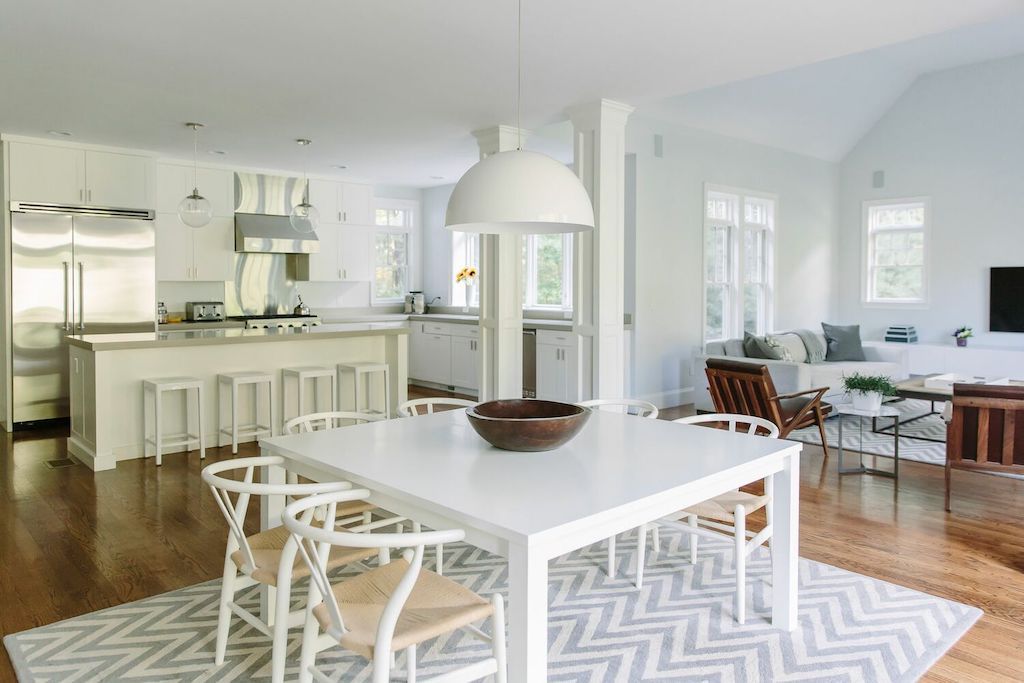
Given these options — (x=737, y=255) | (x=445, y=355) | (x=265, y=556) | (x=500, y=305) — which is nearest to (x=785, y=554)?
(x=265, y=556)

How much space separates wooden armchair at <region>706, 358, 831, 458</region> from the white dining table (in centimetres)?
239

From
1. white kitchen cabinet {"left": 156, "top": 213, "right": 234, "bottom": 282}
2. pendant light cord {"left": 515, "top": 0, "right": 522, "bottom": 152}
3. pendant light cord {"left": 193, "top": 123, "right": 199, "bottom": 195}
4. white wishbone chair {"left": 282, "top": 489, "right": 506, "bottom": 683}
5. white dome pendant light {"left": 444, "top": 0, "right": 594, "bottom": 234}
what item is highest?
pendant light cord {"left": 193, "top": 123, "right": 199, "bottom": 195}

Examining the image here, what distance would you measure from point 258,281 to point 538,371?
340 centimetres

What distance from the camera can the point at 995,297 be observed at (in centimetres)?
828

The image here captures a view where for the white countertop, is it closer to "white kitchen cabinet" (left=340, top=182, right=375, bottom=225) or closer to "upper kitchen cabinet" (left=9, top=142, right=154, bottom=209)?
"upper kitchen cabinet" (left=9, top=142, right=154, bottom=209)

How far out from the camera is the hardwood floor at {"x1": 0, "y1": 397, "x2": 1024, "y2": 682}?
112 inches

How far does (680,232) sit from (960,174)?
12.3 feet

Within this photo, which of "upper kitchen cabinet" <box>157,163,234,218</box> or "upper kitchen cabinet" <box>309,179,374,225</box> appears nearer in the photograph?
"upper kitchen cabinet" <box>157,163,234,218</box>

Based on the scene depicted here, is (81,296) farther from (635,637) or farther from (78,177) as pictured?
(635,637)

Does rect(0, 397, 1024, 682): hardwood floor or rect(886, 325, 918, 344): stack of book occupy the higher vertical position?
rect(886, 325, 918, 344): stack of book

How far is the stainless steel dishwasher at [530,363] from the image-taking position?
7.24 metres

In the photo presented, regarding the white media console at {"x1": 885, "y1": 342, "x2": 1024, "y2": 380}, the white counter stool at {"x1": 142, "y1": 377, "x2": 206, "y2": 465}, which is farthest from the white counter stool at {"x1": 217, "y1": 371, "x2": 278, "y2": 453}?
the white media console at {"x1": 885, "y1": 342, "x2": 1024, "y2": 380}

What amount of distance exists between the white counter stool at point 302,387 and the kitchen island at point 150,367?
0.08 meters

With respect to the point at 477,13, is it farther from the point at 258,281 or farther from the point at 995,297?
the point at 995,297
